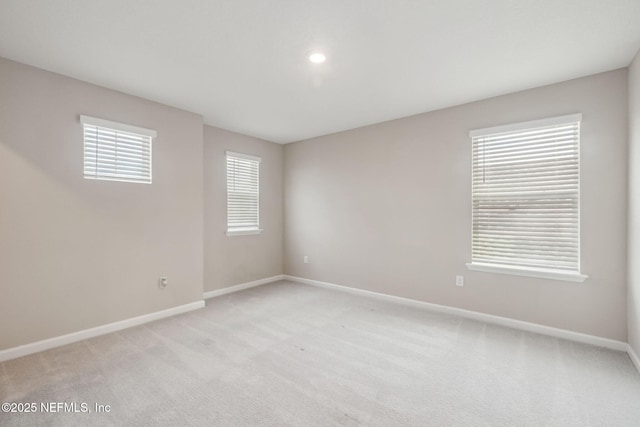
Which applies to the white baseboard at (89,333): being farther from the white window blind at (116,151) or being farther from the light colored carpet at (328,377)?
the white window blind at (116,151)

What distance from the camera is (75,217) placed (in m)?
2.87

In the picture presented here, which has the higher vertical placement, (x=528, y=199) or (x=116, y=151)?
(x=116, y=151)

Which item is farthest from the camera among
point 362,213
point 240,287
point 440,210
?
point 240,287

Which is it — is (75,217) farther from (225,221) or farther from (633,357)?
(633,357)

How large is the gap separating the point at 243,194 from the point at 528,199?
395 centimetres

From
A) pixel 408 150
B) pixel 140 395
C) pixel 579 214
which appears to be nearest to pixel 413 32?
pixel 408 150

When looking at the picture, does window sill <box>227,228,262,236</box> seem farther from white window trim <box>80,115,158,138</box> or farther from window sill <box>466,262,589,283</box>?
window sill <box>466,262,589,283</box>

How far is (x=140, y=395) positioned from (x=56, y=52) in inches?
111

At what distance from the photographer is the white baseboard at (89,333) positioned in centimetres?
253

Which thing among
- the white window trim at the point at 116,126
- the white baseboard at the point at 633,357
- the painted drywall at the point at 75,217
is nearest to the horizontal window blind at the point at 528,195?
the white baseboard at the point at 633,357

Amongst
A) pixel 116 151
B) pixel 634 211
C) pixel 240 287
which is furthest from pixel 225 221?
pixel 634 211

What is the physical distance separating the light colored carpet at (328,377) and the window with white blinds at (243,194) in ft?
5.96

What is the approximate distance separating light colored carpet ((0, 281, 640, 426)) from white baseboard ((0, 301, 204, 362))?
3.4 inches

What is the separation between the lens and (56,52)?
2.41 metres
